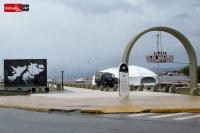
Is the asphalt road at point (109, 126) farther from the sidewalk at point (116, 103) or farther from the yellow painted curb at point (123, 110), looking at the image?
the sidewalk at point (116, 103)

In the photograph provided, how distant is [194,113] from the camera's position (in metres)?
15.9

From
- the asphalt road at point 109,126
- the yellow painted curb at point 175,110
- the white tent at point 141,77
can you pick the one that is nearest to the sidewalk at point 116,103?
the yellow painted curb at point 175,110

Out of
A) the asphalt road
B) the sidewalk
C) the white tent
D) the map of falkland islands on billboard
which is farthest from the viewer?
the white tent

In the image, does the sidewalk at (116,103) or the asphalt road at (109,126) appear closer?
the asphalt road at (109,126)

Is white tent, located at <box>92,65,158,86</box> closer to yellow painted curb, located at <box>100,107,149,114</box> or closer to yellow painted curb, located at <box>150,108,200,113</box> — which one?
yellow painted curb, located at <box>100,107,149,114</box>

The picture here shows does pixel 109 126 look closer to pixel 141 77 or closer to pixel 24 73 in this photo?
pixel 24 73

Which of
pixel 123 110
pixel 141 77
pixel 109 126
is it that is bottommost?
pixel 109 126

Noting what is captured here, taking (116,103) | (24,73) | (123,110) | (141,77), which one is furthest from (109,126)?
(141,77)

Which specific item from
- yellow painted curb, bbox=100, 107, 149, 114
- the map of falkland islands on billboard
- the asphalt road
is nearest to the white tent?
the map of falkland islands on billboard

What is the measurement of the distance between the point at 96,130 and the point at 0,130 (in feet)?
10.6

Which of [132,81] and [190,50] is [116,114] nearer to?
[190,50]

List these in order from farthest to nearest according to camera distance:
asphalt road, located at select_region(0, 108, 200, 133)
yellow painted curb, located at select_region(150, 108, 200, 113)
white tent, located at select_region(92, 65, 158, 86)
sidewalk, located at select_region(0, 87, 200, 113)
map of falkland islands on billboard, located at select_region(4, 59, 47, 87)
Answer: white tent, located at select_region(92, 65, 158, 86)
map of falkland islands on billboard, located at select_region(4, 59, 47, 87)
sidewalk, located at select_region(0, 87, 200, 113)
yellow painted curb, located at select_region(150, 108, 200, 113)
asphalt road, located at select_region(0, 108, 200, 133)

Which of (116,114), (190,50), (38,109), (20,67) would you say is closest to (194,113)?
(116,114)

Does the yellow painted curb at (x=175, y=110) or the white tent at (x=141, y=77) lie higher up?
the white tent at (x=141, y=77)
